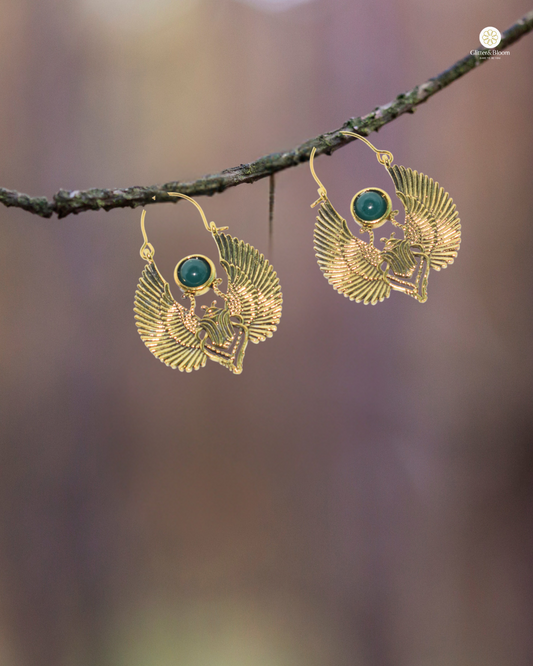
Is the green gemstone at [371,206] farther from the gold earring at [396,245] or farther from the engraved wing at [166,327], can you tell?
the engraved wing at [166,327]

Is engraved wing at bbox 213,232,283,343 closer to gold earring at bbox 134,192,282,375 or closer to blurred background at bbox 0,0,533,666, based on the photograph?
gold earring at bbox 134,192,282,375

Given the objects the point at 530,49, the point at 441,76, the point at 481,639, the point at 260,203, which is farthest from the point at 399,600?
the point at 530,49

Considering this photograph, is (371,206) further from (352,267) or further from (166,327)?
(166,327)

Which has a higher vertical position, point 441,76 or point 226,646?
point 441,76

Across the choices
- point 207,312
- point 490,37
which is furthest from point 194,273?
point 490,37

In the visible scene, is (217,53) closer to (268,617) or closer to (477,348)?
(477,348)

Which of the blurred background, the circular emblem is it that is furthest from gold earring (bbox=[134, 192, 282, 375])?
the circular emblem
